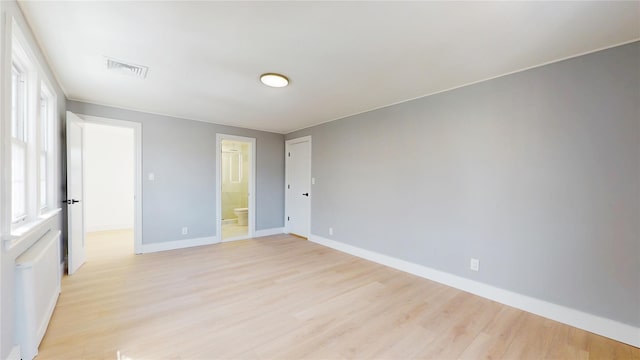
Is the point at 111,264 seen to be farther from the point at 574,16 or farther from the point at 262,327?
the point at 574,16

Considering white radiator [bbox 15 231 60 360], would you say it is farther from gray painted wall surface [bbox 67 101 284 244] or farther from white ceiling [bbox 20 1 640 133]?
gray painted wall surface [bbox 67 101 284 244]

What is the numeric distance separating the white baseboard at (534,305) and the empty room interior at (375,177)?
0.01 m

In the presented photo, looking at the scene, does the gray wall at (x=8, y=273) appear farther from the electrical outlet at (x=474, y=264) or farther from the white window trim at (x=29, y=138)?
the electrical outlet at (x=474, y=264)

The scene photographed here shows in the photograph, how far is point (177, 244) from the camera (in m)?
4.24

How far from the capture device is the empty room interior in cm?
168

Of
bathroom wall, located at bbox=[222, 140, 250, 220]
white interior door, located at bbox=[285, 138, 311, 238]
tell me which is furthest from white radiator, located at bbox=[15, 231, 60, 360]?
bathroom wall, located at bbox=[222, 140, 250, 220]

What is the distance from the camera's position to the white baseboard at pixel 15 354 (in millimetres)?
1465

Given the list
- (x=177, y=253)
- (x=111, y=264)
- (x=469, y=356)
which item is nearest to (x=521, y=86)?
(x=469, y=356)

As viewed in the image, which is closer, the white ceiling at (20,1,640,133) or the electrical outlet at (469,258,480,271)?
the white ceiling at (20,1,640,133)

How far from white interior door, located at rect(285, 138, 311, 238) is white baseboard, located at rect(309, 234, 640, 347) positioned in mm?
1977

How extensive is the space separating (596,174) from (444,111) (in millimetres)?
1409

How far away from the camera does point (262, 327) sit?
2025 mm

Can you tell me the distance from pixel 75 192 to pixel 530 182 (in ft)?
16.5

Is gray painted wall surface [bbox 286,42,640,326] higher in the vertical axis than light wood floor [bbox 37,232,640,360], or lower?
higher
